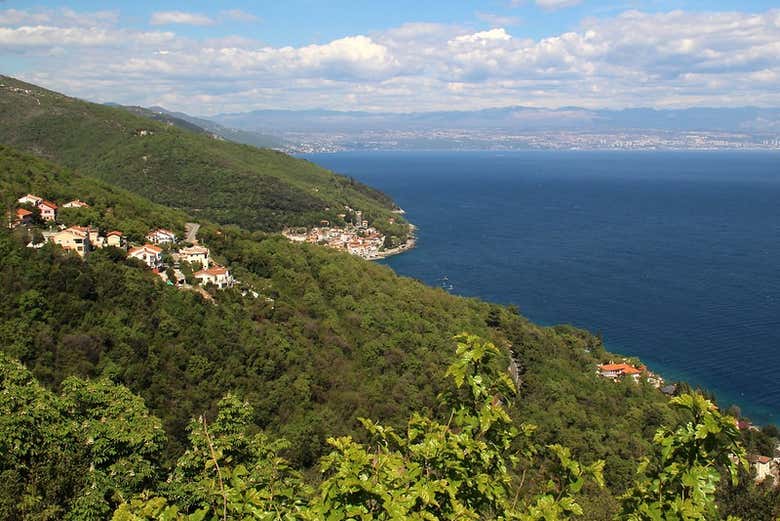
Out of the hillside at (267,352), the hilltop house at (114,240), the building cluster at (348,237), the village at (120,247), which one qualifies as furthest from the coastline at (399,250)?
the hilltop house at (114,240)

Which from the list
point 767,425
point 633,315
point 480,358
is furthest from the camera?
point 633,315

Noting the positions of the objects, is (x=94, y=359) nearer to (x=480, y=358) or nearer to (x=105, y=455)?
(x=105, y=455)

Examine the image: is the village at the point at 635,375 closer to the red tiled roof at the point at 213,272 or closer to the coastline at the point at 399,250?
the red tiled roof at the point at 213,272

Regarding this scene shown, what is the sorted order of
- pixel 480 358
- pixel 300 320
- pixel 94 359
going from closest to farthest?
pixel 480 358
pixel 94 359
pixel 300 320

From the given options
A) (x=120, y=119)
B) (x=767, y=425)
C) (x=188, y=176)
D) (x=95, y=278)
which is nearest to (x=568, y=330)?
(x=767, y=425)

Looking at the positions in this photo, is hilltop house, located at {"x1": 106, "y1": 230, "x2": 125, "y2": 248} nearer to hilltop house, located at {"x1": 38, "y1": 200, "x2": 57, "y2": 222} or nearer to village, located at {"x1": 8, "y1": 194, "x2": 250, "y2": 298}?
village, located at {"x1": 8, "y1": 194, "x2": 250, "y2": 298}

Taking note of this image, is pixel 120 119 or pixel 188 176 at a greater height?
pixel 120 119
